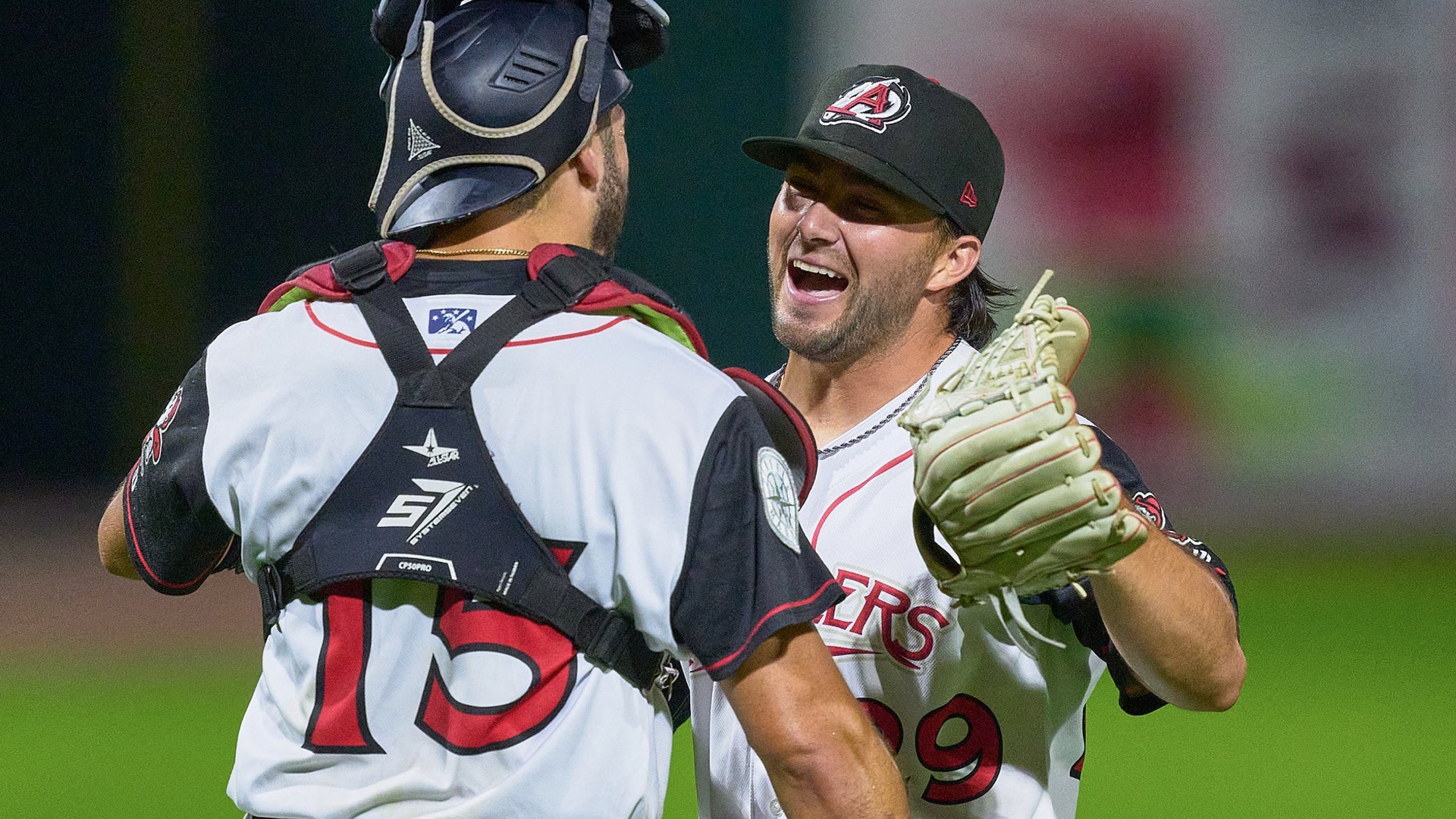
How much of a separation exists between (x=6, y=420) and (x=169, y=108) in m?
2.25

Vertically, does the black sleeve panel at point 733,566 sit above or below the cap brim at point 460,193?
below

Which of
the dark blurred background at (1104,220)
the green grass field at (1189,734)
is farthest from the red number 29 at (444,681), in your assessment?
the dark blurred background at (1104,220)

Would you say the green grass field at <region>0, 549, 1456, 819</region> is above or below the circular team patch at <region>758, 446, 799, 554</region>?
below

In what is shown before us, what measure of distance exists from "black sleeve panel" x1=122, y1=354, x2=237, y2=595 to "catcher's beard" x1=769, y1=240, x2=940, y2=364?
1167 millimetres

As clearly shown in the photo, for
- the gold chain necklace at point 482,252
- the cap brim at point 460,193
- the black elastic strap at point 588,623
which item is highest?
the cap brim at point 460,193

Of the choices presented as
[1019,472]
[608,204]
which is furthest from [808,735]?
[608,204]

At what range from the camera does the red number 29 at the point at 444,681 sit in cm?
166

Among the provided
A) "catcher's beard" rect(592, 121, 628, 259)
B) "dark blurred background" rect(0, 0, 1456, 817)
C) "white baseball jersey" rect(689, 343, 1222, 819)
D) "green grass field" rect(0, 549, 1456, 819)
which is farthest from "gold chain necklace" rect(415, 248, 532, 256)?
"dark blurred background" rect(0, 0, 1456, 817)

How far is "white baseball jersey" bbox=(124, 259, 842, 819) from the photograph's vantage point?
1643mm

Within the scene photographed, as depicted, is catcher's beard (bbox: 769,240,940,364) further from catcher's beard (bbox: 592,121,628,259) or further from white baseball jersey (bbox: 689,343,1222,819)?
catcher's beard (bbox: 592,121,628,259)

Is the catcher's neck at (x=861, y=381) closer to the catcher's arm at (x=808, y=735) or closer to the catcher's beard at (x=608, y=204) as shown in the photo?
the catcher's beard at (x=608, y=204)

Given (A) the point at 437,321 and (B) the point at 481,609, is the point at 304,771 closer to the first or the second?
(B) the point at 481,609

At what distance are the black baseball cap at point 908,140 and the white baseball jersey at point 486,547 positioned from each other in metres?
0.96

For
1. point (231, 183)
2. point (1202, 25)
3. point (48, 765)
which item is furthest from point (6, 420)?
point (1202, 25)
